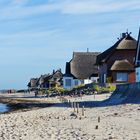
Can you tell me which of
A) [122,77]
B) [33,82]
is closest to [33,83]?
[33,82]

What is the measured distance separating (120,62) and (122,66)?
936mm

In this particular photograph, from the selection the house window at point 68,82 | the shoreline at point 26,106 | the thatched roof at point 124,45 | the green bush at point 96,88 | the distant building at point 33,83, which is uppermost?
the thatched roof at point 124,45

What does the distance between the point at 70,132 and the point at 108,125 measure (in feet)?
7.28

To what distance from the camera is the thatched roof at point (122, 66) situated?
6869 cm

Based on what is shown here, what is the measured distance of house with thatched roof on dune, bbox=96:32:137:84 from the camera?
68750mm

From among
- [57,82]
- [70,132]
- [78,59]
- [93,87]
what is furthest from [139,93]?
[57,82]

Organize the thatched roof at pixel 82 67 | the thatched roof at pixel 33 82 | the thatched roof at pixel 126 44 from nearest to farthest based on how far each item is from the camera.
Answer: the thatched roof at pixel 126 44 → the thatched roof at pixel 82 67 → the thatched roof at pixel 33 82

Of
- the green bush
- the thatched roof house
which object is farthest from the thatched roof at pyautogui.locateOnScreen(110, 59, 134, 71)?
the thatched roof house

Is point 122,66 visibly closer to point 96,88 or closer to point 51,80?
point 96,88

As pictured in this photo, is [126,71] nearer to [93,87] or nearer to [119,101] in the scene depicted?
[93,87]

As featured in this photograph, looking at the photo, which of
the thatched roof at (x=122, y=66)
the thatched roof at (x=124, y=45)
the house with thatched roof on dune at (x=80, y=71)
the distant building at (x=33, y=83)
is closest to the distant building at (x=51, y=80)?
the distant building at (x=33, y=83)

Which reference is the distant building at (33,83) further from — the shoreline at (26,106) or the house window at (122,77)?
the shoreline at (26,106)

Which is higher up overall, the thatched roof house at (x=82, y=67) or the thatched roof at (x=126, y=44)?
the thatched roof at (x=126, y=44)

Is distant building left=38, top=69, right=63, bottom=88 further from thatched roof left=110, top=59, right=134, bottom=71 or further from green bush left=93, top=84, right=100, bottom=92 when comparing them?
green bush left=93, top=84, right=100, bottom=92
